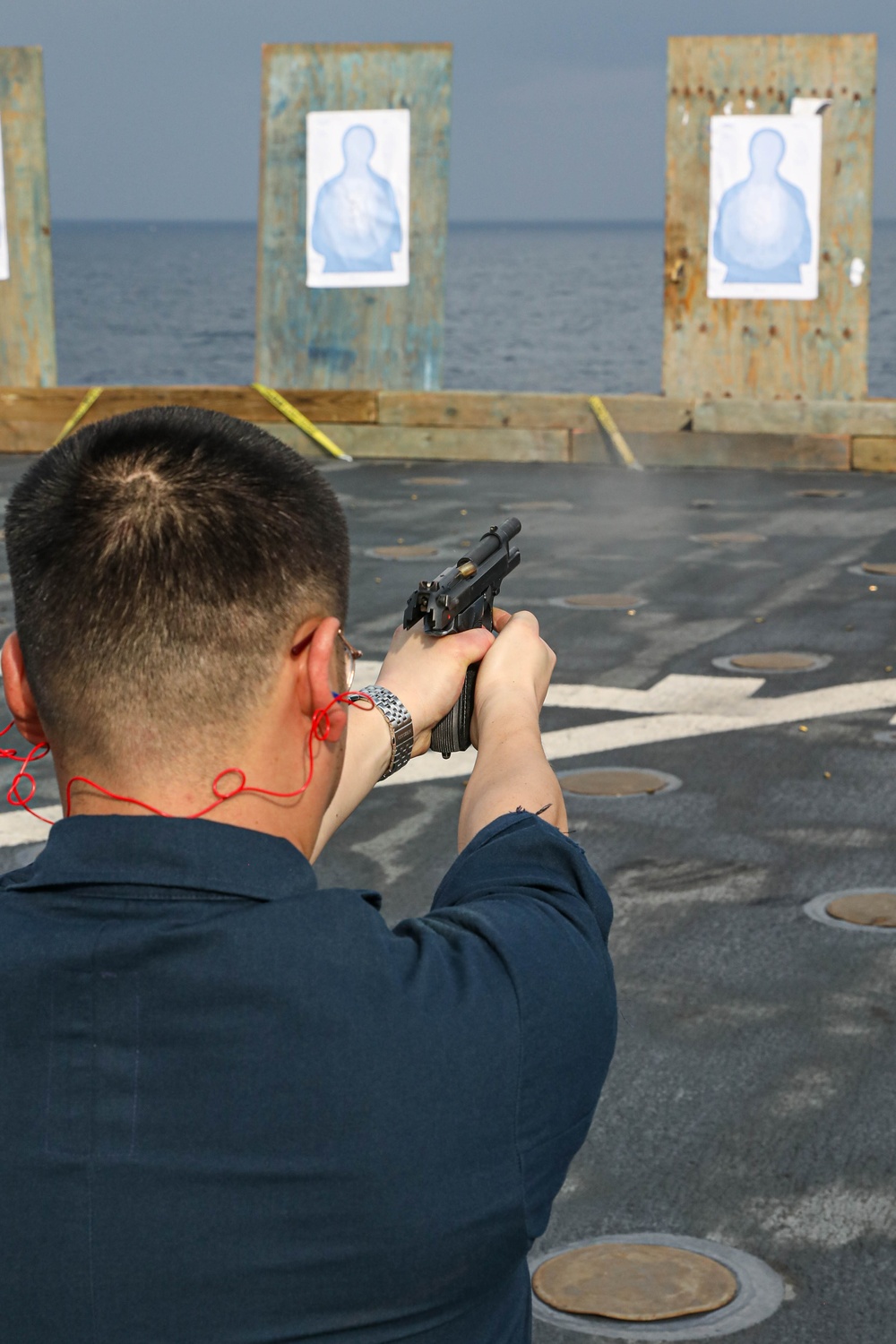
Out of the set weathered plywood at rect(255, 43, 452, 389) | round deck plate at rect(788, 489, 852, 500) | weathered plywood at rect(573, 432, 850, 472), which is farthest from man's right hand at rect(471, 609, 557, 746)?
weathered plywood at rect(255, 43, 452, 389)

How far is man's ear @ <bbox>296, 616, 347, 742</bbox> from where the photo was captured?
1.58 metres

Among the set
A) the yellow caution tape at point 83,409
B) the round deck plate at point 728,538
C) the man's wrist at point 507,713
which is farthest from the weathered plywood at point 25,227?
the man's wrist at point 507,713

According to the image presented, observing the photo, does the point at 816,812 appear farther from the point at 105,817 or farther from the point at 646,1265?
the point at 105,817

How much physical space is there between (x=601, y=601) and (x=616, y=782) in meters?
3.04

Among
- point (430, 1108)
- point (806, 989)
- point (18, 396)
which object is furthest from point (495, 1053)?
point (18, 396)

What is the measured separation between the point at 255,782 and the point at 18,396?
14390mm

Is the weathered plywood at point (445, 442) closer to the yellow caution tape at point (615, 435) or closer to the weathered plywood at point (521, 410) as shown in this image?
the weathered plywood at point (521, 410)

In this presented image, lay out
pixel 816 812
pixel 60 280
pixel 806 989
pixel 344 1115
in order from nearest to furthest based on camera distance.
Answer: pixel 344 1115 < pixel 806 989 < pixel 816 812 < pixel 60 280

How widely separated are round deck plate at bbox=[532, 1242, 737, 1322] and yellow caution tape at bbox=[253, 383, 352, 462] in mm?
11933

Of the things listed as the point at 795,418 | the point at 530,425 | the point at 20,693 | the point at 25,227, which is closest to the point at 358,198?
the point at 530,425

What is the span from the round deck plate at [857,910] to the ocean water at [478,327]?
1423 inches

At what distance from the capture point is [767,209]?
1370 centimetres

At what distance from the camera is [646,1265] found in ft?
9.99

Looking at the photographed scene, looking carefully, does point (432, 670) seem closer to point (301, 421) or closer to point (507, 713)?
point (507, 713)
